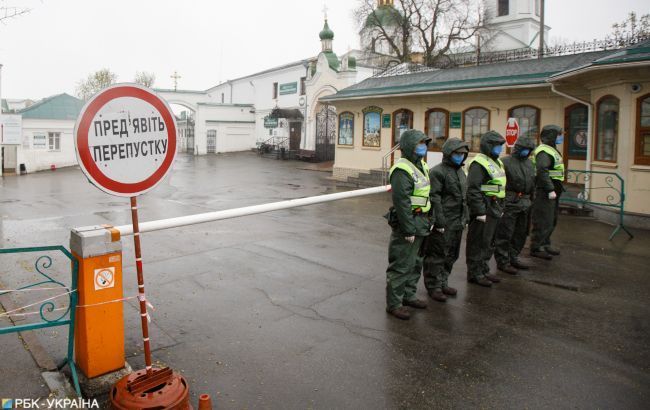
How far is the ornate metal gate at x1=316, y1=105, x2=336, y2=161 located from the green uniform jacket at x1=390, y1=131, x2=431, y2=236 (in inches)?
1108

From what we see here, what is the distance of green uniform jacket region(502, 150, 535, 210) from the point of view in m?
7.41

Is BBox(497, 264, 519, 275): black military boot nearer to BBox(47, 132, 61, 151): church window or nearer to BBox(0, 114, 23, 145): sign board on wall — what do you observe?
BBox(0, 114, 23, 145): sign board on wall

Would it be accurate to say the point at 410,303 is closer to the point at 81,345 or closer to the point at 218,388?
the point at 218,388

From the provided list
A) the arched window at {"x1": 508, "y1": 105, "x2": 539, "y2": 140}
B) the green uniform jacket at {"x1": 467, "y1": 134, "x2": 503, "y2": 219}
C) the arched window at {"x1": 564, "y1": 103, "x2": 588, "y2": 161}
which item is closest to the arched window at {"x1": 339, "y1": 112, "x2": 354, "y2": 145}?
the arched window at {"x1": 508, "y1": 105, "x2": 539, "y2": 140}

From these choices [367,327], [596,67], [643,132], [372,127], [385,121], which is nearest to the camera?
[367,327]

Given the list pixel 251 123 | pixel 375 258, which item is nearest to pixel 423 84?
pixel 375 258

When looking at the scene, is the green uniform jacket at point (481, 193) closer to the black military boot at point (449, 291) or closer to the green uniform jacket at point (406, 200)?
the black military boot at point (449, 291)

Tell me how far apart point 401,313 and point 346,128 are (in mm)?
18395

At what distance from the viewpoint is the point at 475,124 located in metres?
17.5

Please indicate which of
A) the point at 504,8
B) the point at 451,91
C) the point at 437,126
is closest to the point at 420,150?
the point at 451,91

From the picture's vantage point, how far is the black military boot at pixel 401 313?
216 inches

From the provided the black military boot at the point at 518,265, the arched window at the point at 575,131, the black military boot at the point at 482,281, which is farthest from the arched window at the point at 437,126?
the black military boot at the point at 482,281

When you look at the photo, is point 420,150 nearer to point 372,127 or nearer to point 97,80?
point 372,127

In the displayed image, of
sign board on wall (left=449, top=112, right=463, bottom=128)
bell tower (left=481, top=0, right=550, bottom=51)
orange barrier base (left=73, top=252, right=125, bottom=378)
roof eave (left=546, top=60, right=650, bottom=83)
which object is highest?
bell tower (left=481, top=0, right=550, bottom=51)
